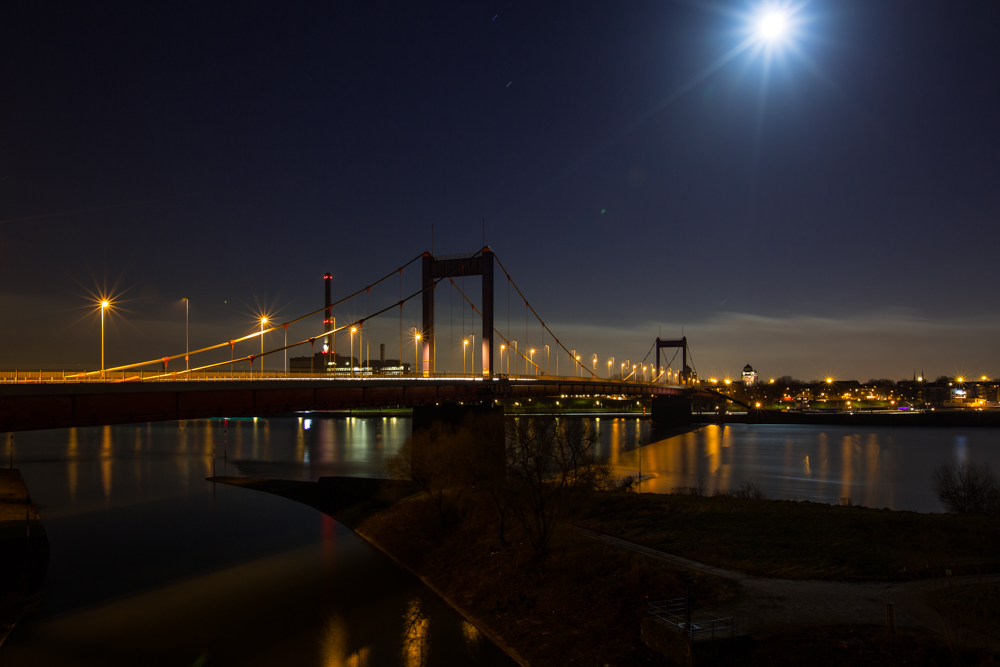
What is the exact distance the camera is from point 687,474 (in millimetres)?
52562

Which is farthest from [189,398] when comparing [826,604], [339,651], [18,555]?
[826,604]

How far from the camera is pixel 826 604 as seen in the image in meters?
13.7

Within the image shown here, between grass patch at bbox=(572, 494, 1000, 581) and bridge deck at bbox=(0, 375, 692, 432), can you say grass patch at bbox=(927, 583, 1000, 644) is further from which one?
bridge deck at bbox=(0, 375, 692, 432)

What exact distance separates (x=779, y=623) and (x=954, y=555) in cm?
797

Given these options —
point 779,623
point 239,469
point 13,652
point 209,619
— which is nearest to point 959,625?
point 779,623

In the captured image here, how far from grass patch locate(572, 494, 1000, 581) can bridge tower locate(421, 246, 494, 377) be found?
22.8 metres

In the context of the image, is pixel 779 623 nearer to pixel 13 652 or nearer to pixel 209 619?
pixel 209 619

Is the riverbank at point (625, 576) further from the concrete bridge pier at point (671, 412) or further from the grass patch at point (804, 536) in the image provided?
the concrete bridge pier at point (671, 412)

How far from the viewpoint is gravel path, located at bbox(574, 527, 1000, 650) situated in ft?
41.1

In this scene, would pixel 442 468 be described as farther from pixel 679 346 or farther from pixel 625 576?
pixel 679 346

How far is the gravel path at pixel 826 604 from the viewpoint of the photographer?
41.1 ft

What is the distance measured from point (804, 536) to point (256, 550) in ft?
78.1

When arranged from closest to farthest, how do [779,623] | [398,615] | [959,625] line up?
[959,625] → [779,623] → [398,615]

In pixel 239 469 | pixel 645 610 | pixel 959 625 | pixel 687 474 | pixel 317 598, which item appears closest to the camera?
pixel 959 625
